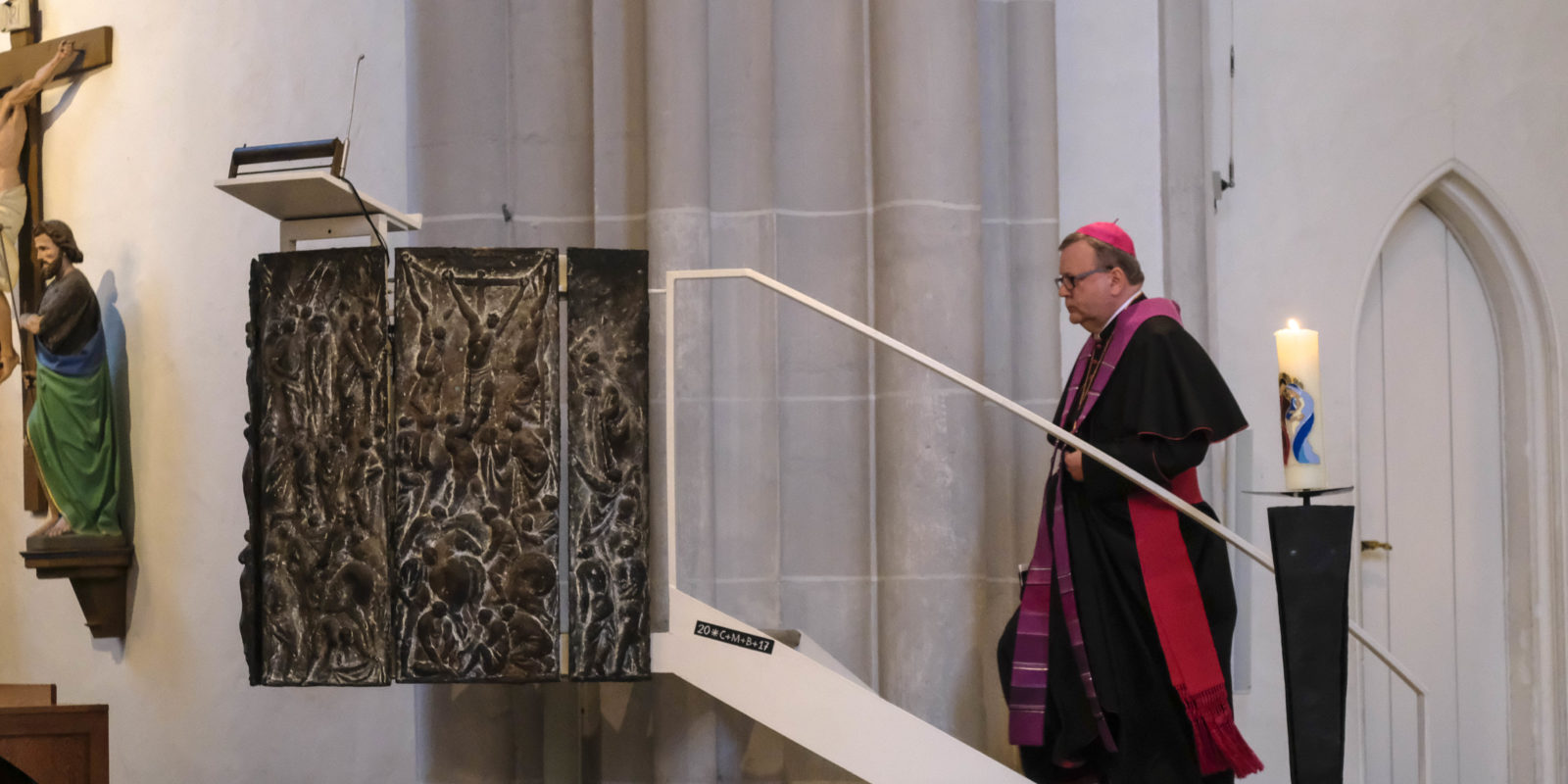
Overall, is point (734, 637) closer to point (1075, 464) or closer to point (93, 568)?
point (1075, 464)

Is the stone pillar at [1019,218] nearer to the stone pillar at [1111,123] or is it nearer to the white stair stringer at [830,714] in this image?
the stone pillar at [1111,123]

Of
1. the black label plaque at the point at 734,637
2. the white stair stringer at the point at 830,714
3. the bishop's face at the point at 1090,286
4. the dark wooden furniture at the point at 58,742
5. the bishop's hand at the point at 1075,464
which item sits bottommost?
the dark wooden furniture at the point at 58,742

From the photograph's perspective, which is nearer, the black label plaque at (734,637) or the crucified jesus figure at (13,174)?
the black label plaque at (734,637)

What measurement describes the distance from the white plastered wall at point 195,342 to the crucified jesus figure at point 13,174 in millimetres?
159

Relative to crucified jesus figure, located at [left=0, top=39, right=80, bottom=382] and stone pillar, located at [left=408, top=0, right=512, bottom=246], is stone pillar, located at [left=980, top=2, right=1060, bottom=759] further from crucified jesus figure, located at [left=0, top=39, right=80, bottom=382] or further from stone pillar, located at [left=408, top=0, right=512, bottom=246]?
crucified jesus figure, located at [left=0, top=39, right=80, bottom=382]

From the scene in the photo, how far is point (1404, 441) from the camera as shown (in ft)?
15.6

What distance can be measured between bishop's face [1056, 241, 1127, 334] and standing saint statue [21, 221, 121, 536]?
4.11m

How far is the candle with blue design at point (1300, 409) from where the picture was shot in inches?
107

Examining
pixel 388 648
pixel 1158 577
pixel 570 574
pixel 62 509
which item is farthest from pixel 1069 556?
pixel 62 509

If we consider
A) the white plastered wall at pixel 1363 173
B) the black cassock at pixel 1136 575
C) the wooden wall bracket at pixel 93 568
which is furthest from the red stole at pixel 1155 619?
the wooden wall bracket at pixel 93 568

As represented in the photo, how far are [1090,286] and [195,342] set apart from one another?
3.76m

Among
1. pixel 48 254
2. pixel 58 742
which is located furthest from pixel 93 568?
pixel 48 254

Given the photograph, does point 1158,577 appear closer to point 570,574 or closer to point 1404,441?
point 570,574

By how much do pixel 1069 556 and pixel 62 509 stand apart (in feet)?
14.0
